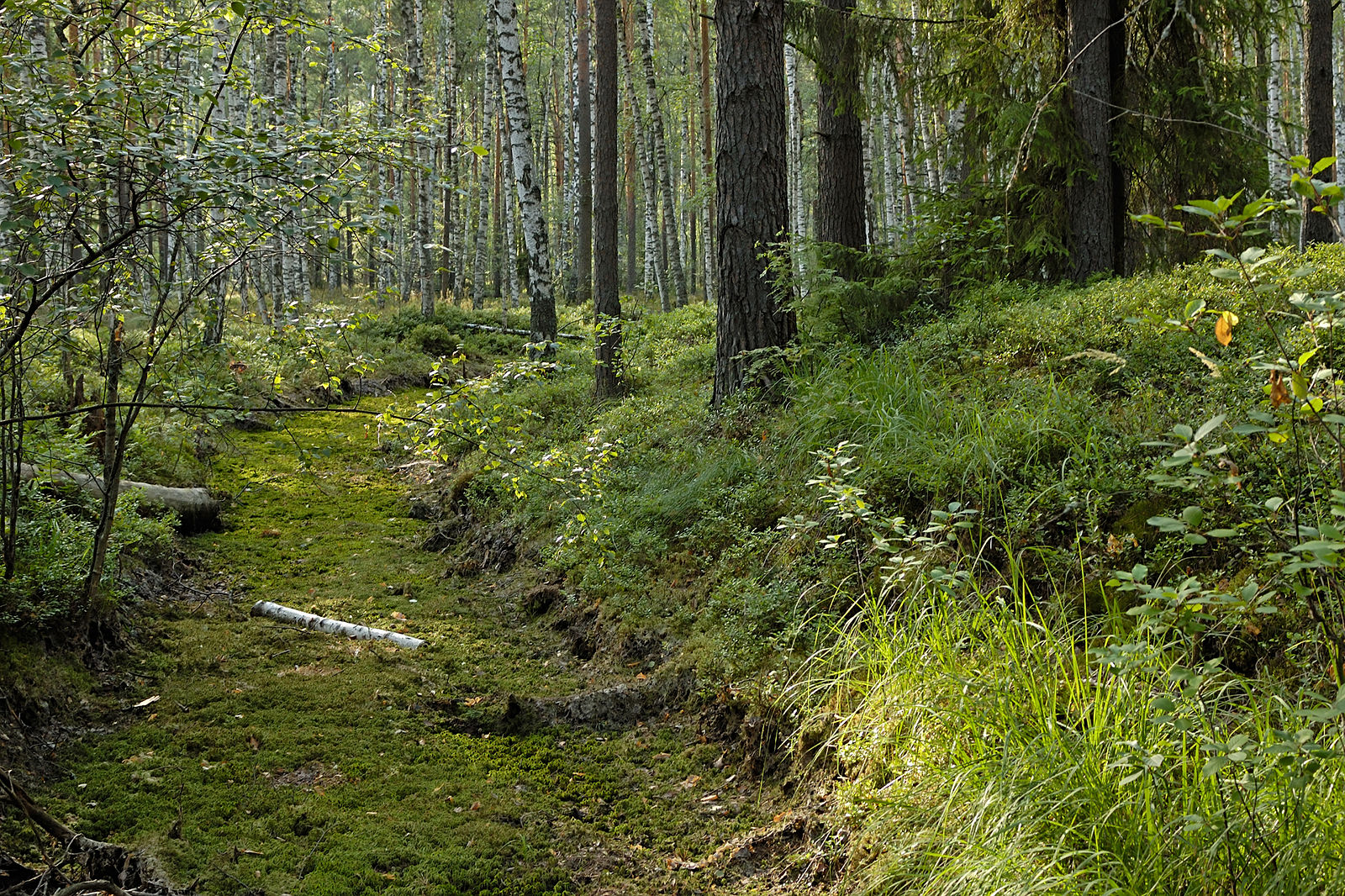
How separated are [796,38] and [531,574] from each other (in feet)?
20.0

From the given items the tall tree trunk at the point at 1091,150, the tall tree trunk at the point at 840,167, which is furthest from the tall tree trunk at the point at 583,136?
the tall tree trunk at the point at 1091,150

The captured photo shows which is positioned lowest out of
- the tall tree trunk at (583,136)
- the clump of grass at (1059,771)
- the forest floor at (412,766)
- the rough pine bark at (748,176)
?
the forest floor at (412,766)

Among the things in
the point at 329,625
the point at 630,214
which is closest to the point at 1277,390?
the point at 329,625

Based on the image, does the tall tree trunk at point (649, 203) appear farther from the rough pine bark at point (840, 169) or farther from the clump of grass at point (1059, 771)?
the clump of grass at point (1059, 771)

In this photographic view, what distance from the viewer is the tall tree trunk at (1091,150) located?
7832 mm

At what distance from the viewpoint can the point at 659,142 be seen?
61.5ft

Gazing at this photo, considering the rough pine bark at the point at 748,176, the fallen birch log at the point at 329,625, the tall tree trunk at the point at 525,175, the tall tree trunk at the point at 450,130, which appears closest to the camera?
the fallen birch log at the point at 329,625

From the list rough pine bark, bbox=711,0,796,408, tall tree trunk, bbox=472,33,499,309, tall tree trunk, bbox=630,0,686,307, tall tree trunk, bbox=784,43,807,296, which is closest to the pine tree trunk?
tall tree trunk, bbox=472,33,499,309

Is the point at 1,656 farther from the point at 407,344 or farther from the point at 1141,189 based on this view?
the point at 407,344

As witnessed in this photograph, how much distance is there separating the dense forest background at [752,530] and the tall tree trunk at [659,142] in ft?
27.8

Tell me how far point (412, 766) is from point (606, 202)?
918cm

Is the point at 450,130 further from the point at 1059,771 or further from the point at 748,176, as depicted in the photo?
the point at 1059,771

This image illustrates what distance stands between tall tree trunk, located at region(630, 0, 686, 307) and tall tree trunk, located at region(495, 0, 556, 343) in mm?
6376

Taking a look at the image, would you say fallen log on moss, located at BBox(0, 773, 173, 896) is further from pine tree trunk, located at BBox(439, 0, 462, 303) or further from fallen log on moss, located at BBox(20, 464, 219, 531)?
pine tree trunk, located at BBox(439, 0, 462, 303)
